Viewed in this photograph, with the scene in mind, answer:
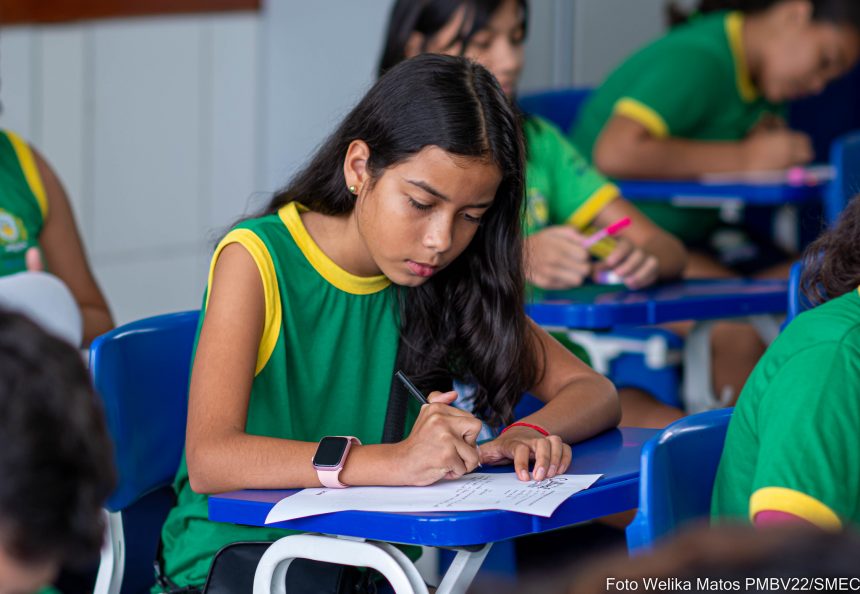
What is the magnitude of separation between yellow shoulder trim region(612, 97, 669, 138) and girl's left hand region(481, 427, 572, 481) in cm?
183

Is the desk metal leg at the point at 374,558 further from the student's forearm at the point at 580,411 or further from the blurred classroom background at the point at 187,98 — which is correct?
the blurred classroom background at the point at 187,98

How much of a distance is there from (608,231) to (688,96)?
3.00 feet

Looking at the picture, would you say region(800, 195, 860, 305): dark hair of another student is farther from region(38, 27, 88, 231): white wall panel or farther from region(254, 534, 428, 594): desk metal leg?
region(38, 27, 88, 231): white wall panel

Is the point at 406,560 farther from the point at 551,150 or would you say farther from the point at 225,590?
the point at 551,150

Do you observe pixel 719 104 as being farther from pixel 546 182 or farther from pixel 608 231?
pixel 608 231

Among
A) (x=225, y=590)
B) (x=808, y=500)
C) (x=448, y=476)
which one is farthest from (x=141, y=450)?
(x=808, y=500)

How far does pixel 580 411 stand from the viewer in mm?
1691

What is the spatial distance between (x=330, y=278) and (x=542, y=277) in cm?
84

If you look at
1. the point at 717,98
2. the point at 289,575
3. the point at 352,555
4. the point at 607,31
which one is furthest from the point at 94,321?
the point at 607,31

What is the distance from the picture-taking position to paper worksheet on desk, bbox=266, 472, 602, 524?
1300 millimetres

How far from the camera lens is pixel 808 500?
1.15 m

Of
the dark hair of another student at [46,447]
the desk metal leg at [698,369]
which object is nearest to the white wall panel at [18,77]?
the desk metal leg at [698,369]

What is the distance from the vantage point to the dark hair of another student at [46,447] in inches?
28.7

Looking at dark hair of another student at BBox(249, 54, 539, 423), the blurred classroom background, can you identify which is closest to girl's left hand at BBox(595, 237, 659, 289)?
dark hair of another student at BBox(249, 54, 539, 423)
